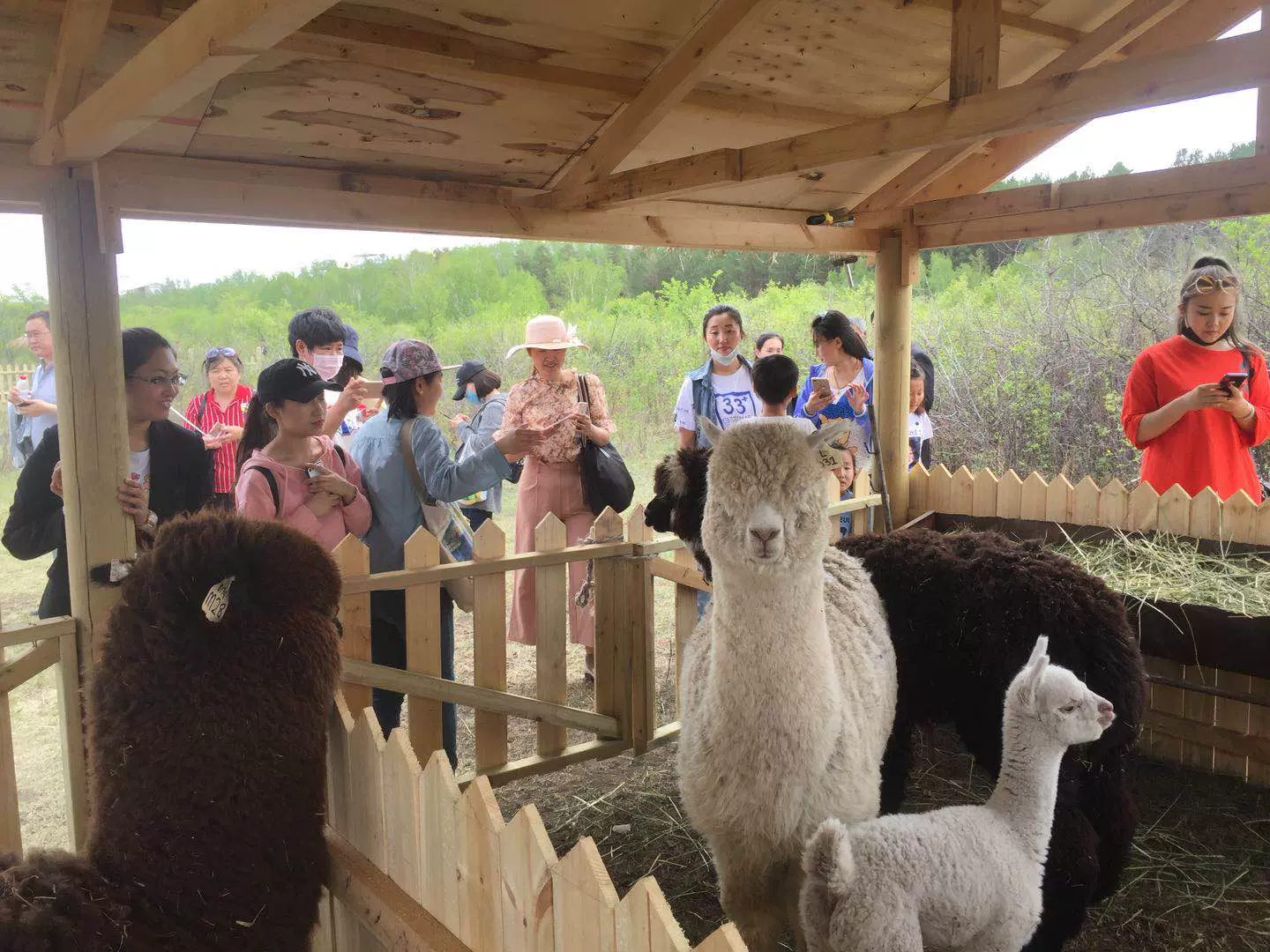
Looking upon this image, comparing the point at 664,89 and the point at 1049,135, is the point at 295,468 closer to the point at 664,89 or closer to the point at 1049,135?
the point at 664,89

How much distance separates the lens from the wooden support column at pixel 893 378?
5375 mm

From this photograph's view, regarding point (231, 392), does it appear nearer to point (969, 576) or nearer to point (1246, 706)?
point (969, 576)

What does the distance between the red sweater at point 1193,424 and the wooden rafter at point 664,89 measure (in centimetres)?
264

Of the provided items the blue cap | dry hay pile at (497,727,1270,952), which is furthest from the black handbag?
dry hay pile at (497,727,1270,952)

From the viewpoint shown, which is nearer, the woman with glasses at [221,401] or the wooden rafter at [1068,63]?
the wooden rafter at [1068,63]

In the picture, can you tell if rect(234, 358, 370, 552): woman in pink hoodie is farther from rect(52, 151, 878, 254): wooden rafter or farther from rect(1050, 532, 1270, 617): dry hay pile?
rect(1050, 532, 1270, 617): dry hay pile

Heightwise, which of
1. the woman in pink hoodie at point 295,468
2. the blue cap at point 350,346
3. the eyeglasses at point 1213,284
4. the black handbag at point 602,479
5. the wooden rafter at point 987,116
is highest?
the wooden rafter at point 987,116

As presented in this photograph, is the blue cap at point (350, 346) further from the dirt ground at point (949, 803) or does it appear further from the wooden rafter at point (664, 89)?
the dirt ground at point (949, 803)

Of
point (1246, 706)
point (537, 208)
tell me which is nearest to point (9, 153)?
point (537, 208)

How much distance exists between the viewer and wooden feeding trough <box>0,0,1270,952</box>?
2662 mm

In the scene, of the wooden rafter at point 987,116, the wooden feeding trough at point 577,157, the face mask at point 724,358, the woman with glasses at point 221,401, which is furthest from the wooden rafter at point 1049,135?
the woman with glasses at point 221,401

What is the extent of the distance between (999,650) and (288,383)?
2.74 m

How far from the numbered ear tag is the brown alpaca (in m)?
1.33

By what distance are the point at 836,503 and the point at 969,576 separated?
6.54ft
